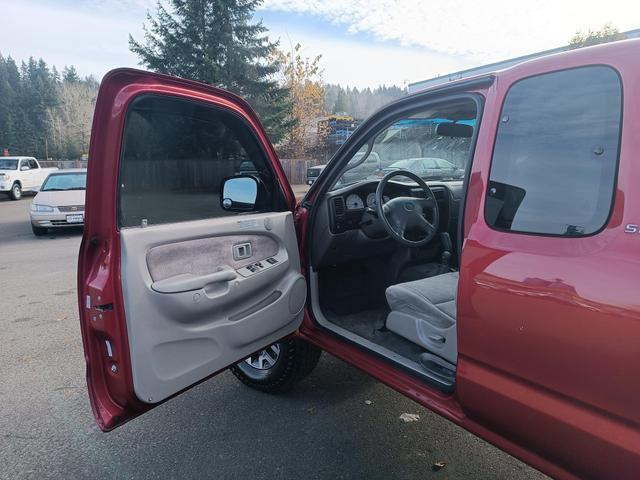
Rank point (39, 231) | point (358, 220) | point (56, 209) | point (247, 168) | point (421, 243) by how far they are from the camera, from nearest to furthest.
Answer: point (247, 168), point (421, 243), point (358, 220), point (56, 209), point (39, 231)

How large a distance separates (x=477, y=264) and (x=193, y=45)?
74.1ft

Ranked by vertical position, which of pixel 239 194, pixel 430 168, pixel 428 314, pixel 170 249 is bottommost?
pixel 428 314

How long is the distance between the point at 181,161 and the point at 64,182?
987cm

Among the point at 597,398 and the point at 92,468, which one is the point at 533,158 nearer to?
the point at 597,398

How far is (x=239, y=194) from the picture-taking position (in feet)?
7.61

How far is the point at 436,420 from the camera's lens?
2619 mm

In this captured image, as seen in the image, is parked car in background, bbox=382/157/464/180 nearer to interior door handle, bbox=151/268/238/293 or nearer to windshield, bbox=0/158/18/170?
interior door handle, bbox=151/268/238/293

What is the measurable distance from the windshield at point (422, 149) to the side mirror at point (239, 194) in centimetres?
58

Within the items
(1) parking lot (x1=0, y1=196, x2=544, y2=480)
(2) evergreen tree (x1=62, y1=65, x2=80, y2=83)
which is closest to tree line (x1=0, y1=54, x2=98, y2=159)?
(2) evergreen tree (x1=62, y1=65, x2=80, y2=83)

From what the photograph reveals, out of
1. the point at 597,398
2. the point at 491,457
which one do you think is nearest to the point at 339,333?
the point at 491,457

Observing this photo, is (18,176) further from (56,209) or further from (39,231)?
(56,209)

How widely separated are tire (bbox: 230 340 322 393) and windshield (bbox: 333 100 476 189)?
3.86 feet

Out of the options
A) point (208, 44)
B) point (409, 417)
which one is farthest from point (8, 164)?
point (409, 417)

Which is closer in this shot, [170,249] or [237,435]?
[170,249]
